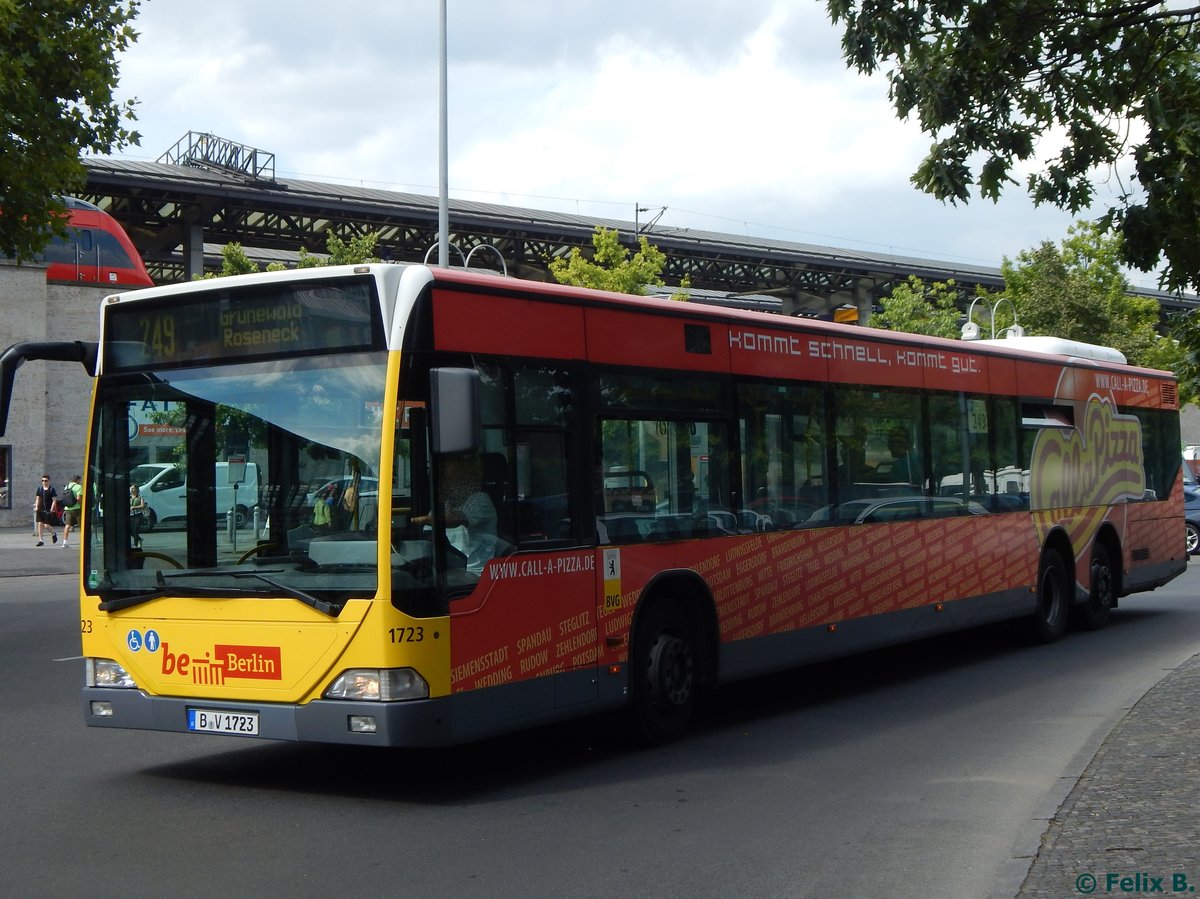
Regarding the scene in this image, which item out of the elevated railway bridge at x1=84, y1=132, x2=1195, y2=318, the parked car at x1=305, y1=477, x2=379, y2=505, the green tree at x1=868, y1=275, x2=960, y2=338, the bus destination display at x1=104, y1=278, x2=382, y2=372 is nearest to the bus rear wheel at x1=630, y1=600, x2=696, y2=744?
the parked car at x1=305, y1=477, x2=379, y2=505

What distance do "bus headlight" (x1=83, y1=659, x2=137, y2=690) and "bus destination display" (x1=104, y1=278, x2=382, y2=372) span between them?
1.73 meters

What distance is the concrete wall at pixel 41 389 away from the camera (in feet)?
130

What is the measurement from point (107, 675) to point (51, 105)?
1227 cm

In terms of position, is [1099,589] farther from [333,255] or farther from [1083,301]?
[1083,301]

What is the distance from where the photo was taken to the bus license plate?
307 inches

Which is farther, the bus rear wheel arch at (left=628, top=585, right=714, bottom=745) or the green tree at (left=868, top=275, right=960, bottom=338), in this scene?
the green tree at (left=868, top=275, right=960, bottom=338)

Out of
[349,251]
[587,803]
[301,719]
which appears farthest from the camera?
[349,251]

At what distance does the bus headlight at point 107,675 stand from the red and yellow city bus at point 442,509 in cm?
2

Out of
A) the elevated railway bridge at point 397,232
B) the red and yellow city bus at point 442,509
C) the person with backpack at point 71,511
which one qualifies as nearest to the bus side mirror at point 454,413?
the red and yellow city bus at point 442,509

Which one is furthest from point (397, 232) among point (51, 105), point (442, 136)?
point (51, 105)

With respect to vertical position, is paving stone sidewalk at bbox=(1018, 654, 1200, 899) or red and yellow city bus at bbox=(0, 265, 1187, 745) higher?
red and yellow city bus at bbox=(0, 265, 1187, 745)

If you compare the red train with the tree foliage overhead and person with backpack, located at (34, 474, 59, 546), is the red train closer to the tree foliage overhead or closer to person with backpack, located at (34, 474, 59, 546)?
person with backpack, located at (34, 474, 59, 546)

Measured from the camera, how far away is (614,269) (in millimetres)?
44750

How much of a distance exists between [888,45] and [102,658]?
6.15 meters
